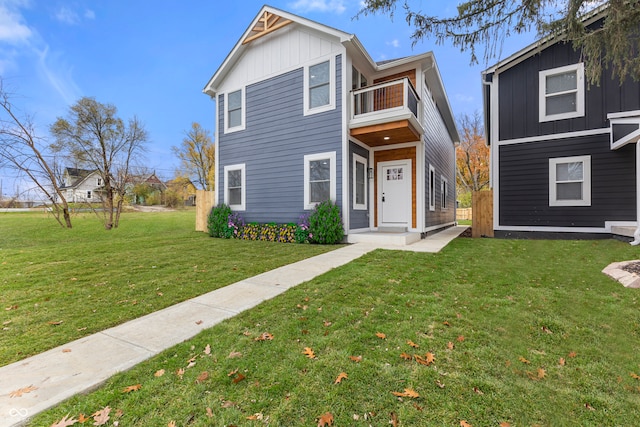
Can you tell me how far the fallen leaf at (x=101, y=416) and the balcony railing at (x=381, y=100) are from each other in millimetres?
7673

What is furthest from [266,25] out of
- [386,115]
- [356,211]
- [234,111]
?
[356,211]

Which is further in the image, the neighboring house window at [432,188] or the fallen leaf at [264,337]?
the neighboring house window at [432,188]

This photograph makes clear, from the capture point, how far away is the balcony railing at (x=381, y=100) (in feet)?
25.6

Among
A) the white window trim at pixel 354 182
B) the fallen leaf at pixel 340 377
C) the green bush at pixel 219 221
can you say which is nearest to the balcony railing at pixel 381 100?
the white window trim at pixel 354 182

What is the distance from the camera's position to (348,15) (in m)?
4.43

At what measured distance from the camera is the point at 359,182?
882 centimetres

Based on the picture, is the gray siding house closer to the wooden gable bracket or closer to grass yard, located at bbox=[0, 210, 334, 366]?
the wooden gable bracket

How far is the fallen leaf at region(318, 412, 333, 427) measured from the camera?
1.58 m

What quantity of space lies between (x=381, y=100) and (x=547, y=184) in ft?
19.0

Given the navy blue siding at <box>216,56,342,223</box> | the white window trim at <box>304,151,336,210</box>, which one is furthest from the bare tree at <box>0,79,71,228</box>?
the white window trim at <box>304,151,336,210</box>

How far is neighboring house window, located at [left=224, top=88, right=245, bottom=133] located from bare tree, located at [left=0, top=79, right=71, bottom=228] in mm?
7409

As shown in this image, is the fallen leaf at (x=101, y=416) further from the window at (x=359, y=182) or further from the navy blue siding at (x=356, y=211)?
the window at (x=359, y=182)

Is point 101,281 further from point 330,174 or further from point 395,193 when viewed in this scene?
point 395,193

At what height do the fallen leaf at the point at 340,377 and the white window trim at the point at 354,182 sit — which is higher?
the white window trim at the point at 354,182
